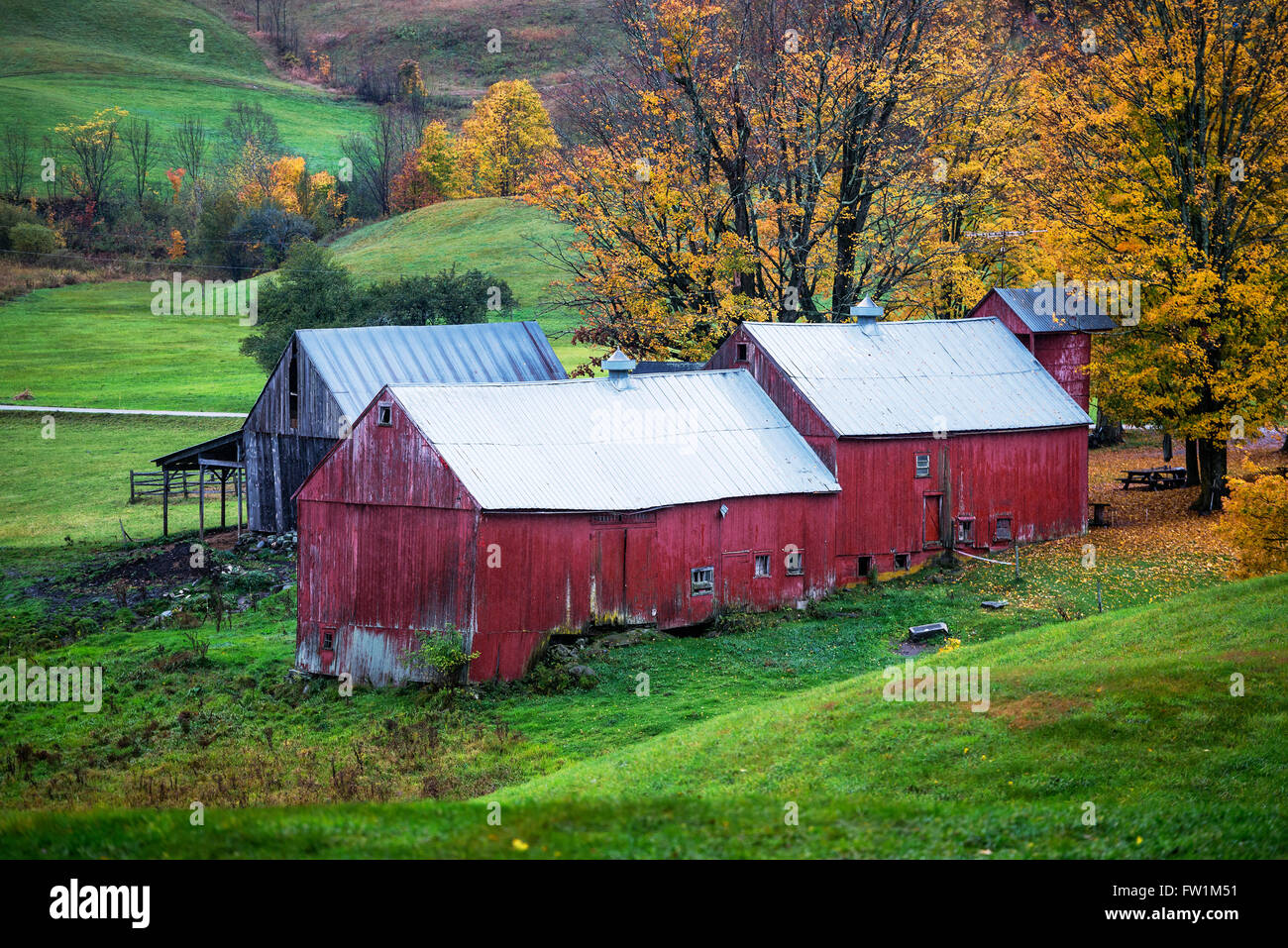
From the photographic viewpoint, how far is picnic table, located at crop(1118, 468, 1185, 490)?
4309cm

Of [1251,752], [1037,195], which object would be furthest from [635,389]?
[1251,752]

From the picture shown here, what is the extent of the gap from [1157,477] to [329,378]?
2742 cm

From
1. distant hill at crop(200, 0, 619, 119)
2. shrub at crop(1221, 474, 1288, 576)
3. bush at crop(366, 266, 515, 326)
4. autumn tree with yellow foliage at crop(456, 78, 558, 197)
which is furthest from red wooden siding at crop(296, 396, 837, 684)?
distant hill at crop(200, 0, 619, 119)

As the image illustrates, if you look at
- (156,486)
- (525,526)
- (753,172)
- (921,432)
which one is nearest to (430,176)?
(156,486)

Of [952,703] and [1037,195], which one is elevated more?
[1037,195]

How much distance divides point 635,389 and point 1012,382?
1230 centimetres

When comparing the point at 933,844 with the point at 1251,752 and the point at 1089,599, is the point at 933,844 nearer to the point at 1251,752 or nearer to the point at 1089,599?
the point at 1251,752

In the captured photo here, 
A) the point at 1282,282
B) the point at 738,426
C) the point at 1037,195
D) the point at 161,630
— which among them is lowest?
the point at 161,630

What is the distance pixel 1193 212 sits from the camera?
122 ft

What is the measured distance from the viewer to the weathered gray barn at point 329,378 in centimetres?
4219

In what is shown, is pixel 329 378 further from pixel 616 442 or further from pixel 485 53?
pixel 485 53

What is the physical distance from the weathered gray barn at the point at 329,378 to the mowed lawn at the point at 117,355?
73.7 feet

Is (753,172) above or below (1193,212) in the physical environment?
above

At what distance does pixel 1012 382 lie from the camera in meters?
39.0
